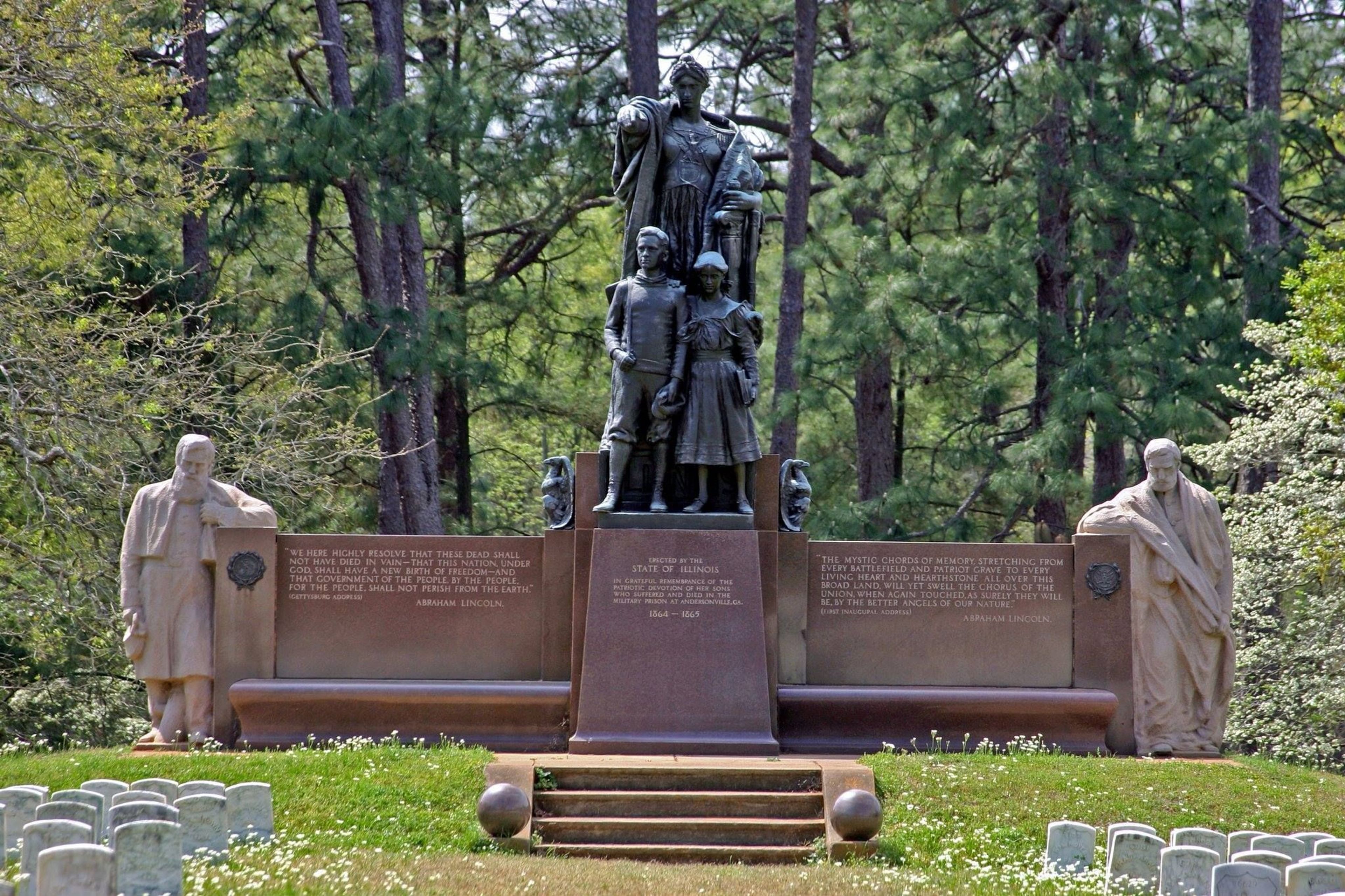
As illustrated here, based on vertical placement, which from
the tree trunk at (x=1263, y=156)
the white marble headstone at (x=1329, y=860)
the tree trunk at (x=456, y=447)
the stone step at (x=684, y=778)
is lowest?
the stone step at (x=684, y=778)

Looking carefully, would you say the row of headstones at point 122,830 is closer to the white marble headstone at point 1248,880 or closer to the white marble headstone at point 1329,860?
the white marble headstone at point 1248,880

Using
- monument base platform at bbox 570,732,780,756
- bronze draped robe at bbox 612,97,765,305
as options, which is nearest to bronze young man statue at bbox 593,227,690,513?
bronze draped robe at bbox 612,97,765,305

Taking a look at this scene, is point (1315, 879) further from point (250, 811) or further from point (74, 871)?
point (250, 811)

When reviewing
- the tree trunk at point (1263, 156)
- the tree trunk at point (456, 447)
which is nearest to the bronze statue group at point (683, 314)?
the tree trunk at point (1263, 156)

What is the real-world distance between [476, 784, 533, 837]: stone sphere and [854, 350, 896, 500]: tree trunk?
540 inches

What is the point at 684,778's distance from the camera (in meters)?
10.2

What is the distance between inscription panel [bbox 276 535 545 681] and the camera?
12.3 metres

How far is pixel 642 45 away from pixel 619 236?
496 cm

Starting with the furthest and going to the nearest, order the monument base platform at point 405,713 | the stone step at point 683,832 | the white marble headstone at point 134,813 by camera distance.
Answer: the monument base platform at point 405,713, the stone step at point 683,832, the white marble headstone at point 134,813

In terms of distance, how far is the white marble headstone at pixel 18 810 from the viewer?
7.97 meters

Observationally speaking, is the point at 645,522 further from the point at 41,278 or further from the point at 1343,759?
the point at 1343,759

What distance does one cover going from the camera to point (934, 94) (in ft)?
66.6

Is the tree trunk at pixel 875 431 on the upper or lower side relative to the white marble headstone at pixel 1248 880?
upper

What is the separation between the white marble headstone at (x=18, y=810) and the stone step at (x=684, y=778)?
314 centimetres
